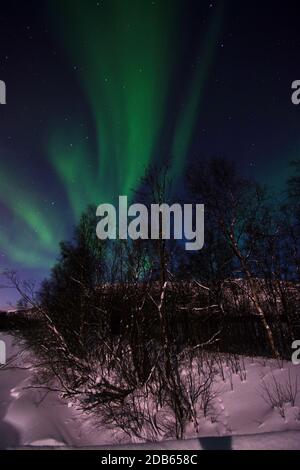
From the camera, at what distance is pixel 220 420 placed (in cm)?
650

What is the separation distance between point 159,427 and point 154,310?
4.00 metres

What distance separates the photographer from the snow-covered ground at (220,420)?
3859mm

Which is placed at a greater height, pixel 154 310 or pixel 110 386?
pixel 154 310

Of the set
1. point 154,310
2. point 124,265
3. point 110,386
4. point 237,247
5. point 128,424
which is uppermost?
point 237,247

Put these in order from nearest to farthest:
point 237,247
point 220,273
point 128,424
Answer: point 128,424
point 237,247
point 220,273

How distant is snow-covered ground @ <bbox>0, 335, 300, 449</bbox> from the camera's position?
12.7 ft

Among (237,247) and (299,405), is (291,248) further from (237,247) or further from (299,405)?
(299,405)

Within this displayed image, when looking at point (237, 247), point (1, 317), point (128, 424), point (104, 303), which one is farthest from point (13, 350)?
point (237, 247)

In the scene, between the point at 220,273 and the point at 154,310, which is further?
the point at 220,273

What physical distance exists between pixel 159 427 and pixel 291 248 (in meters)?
11.9

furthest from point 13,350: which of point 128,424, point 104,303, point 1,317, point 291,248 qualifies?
point 291,248
